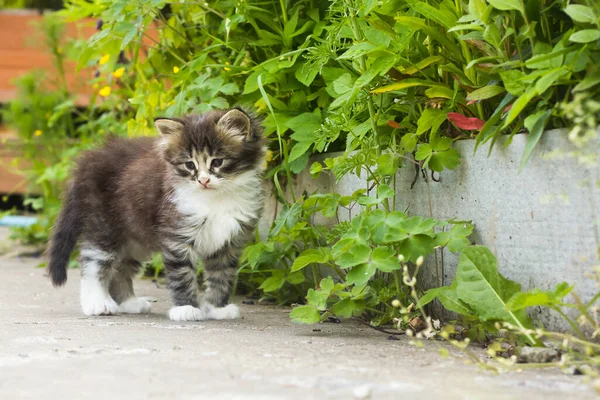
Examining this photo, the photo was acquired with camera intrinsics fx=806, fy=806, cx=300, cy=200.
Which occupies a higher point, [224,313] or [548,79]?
[548,79]

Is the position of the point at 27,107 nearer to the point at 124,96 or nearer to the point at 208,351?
the point at 124,96

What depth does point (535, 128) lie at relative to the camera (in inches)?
106

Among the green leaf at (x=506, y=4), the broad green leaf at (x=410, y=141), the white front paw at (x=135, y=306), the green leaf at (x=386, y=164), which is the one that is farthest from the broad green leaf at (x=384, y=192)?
the white front paw at (x=135, y=306)

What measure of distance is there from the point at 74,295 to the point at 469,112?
2.64m

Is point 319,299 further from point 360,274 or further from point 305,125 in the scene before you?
point 305,125

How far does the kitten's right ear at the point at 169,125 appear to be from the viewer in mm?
3883

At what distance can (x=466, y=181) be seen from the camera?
3.17 m

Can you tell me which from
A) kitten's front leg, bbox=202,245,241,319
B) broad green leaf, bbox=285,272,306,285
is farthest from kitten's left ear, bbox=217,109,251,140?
broad green leaf, bbox=285,272,306,285

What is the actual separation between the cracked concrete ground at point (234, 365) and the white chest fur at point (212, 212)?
44 centimetres

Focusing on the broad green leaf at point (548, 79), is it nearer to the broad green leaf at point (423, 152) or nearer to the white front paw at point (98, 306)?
the broad green leaf at point (423, 152)

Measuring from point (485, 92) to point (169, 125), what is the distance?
1.65m

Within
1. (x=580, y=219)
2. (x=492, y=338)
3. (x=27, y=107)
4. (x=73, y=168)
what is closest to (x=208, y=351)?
(x=492, y=338)

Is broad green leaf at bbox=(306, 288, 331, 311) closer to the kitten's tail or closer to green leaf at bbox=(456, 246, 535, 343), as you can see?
green leaf at bbox=(456, 246, 535, 343)

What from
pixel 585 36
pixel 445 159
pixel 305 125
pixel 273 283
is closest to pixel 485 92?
pixel 445 159
